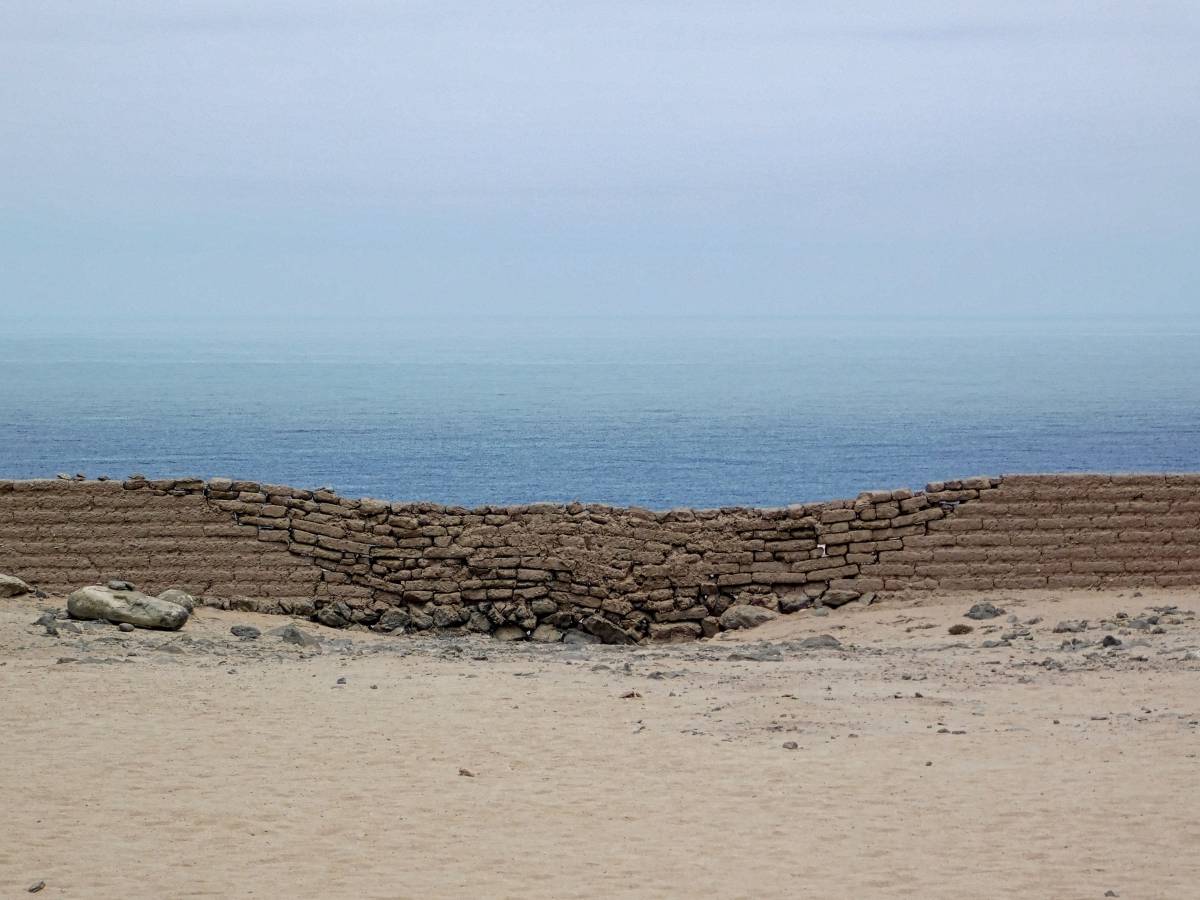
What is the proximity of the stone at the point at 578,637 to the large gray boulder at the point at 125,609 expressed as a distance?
4.09m

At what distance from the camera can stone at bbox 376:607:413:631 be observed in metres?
16.2

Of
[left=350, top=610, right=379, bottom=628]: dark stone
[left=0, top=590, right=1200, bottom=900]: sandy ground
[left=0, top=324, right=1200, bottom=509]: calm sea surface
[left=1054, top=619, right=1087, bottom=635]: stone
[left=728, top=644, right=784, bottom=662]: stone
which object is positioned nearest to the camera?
[left=0, top=590, right=1200, bottom=900]: sandy ground

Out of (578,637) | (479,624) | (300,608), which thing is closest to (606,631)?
(578,637)

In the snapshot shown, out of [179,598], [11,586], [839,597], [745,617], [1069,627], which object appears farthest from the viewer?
[839,597]

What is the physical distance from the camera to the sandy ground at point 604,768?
8219 millimetres

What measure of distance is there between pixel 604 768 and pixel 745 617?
600 cm

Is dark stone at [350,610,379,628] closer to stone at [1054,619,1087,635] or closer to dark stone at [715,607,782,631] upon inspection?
dark stone at [715,607,782,631]

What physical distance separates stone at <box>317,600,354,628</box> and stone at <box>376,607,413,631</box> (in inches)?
14.3

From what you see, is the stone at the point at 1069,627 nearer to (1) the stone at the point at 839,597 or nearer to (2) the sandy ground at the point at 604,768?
(2) the sandy ground at the point at 604,768

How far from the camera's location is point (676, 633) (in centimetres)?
1623

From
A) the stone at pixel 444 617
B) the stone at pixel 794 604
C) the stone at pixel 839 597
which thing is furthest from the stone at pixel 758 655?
the stone at pixel 444 617

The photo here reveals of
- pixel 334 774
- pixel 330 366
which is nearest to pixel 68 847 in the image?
pixel 334 774

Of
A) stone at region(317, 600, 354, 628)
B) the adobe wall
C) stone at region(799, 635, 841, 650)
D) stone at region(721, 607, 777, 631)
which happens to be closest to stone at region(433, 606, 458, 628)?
the adobe wall

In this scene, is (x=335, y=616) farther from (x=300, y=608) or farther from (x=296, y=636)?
(x=296, y=636)
